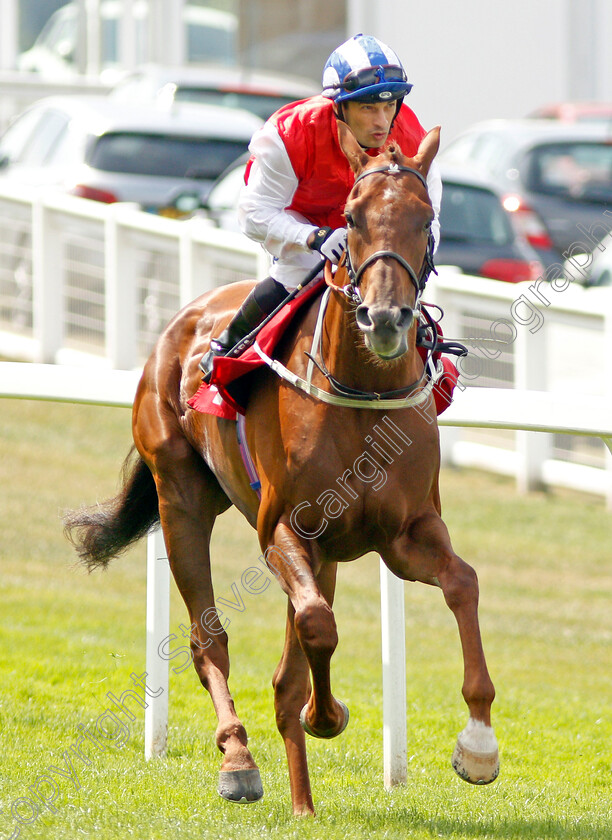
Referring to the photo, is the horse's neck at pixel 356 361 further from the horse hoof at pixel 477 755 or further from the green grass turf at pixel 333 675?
the green grass turf at pixel 333 675

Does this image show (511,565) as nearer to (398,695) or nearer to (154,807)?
(398,695)

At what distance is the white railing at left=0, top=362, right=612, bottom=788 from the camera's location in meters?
4.73

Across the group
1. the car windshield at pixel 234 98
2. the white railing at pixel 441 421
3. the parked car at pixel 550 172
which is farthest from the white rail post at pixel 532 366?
the car windshield at pixel 234 98

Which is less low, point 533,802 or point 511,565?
point 533,802

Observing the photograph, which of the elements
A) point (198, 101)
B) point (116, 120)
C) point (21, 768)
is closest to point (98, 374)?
point (21, 768)

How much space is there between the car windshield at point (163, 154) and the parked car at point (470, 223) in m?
0.49

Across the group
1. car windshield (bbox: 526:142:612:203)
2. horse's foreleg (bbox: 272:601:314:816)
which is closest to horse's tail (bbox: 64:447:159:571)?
horse's foreleg (bbox: 272:601:314:816)

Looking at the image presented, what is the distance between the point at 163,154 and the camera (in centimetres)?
1328

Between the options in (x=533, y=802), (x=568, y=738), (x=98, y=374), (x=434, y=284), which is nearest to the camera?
(x=533, y=802)

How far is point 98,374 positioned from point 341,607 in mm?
3350

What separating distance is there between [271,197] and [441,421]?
1028 millimetres

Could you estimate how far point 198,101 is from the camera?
15828 millimetres

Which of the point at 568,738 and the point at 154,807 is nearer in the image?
the point at 154,807

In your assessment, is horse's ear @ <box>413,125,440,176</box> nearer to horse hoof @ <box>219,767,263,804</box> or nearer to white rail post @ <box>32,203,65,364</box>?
horse hoof @ <box>219,767,263,804</box>
